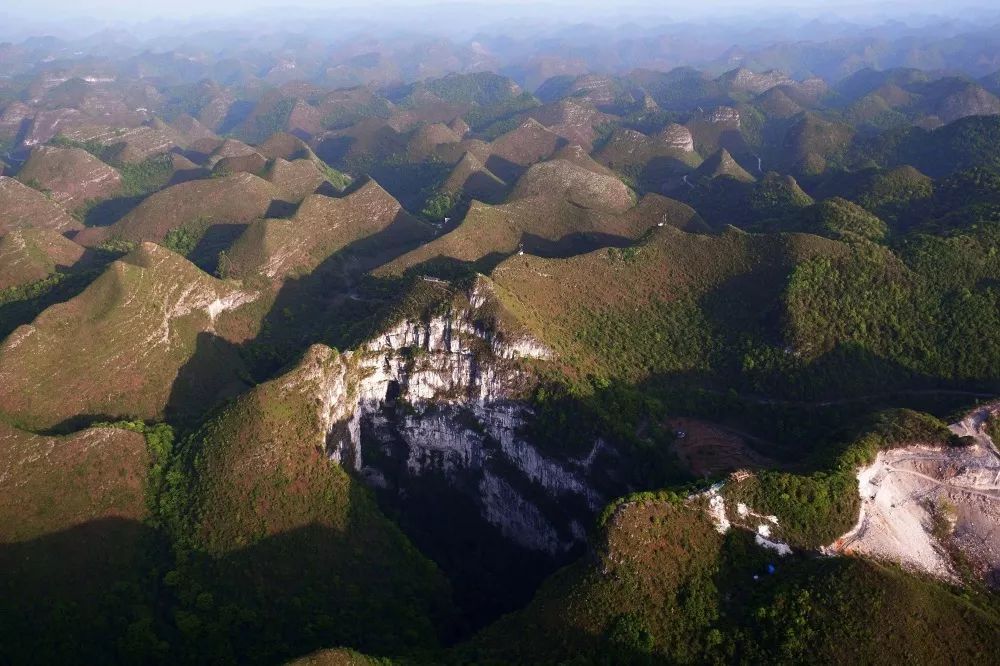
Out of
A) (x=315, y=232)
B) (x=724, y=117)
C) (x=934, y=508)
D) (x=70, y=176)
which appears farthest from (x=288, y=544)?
(x=724, y=117)

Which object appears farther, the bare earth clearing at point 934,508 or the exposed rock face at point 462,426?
the exposed rock face at point 462,426

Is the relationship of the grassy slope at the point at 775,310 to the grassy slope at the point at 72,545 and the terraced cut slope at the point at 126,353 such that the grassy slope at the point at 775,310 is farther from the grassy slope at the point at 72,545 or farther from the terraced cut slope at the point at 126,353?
the grassy slope at the point at 72,545

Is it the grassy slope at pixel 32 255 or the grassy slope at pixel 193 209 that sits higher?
the grassy slope at pixel 32 255

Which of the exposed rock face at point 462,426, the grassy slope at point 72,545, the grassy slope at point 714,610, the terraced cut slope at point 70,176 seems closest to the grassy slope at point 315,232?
the exposed rock face at point 462,426

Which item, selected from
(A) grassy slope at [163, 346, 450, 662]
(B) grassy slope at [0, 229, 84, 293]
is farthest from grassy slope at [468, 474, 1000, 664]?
(B) grassy slope at [0, 229, 84, 293]

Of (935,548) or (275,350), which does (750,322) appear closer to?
(935,548)

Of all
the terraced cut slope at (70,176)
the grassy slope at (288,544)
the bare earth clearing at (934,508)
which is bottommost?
the terraced cut slope at (70,176)

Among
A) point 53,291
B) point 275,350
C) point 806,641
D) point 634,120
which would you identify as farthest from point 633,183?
point 806,641

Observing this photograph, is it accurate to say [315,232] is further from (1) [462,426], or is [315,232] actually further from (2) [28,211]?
→ (2) [28,211]

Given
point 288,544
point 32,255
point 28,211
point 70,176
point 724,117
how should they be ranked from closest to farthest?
1. point 288,544
2. point 32,255
3. point 28,211
4. point 70,176
5. point 724,117
